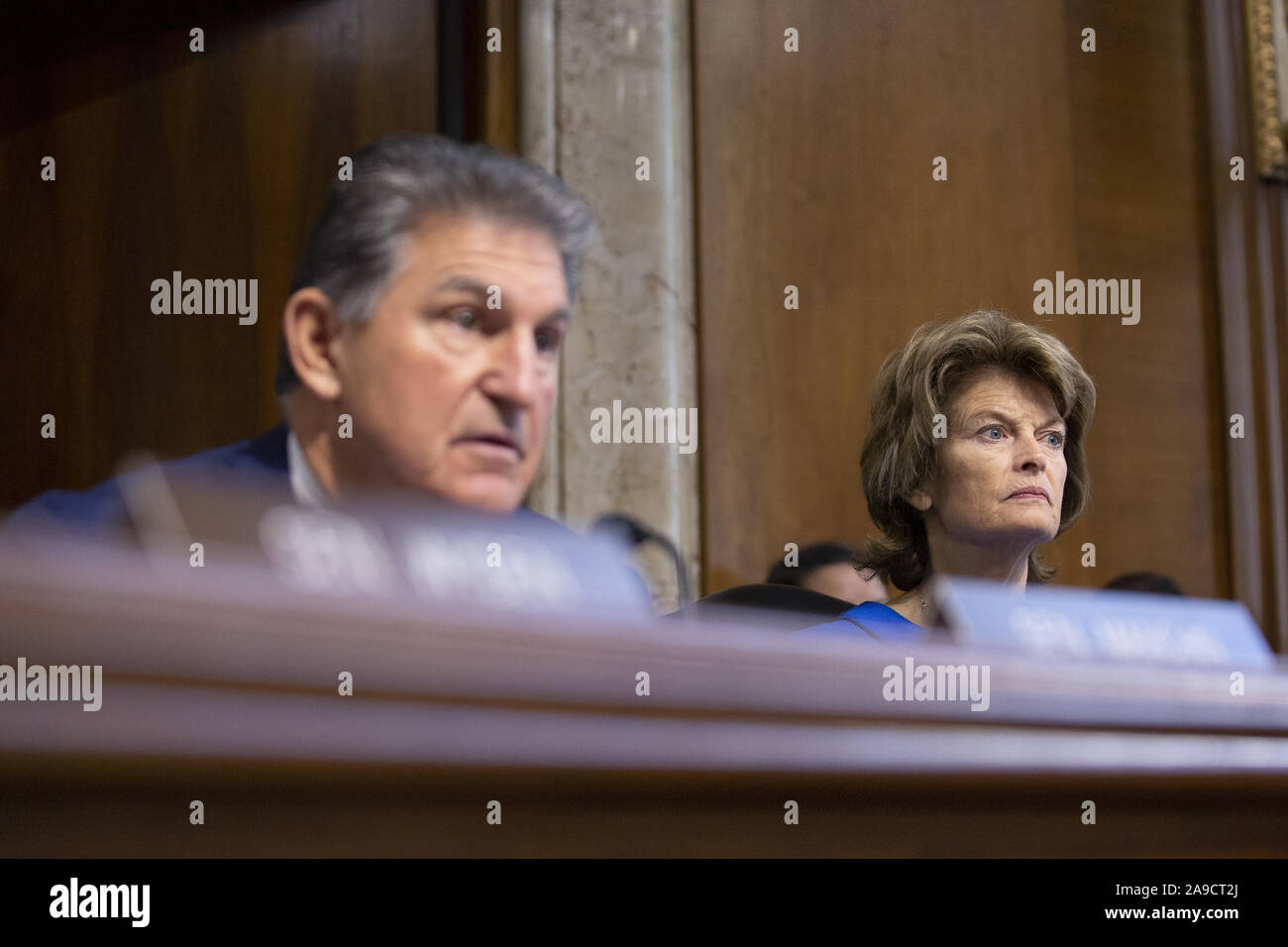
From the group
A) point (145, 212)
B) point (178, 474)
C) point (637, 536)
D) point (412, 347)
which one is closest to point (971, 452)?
point (412, 347)

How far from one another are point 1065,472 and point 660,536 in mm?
939

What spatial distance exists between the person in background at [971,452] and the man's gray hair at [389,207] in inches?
19.5

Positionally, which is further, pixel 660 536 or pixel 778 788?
pixel 660 536

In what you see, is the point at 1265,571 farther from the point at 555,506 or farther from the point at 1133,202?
the point at 555,506

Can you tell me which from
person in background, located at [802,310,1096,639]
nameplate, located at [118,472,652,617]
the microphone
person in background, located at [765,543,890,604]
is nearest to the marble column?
the microphone

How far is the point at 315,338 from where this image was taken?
1526 mm

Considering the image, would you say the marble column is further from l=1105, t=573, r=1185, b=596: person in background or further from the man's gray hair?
l=1105, t=573, r=1185, b=596: person in background

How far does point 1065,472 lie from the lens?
143 cm

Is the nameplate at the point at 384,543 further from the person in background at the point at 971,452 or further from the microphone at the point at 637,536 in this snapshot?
the microphone at the point at 637,536

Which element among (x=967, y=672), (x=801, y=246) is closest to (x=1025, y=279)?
(x=801, y=246)

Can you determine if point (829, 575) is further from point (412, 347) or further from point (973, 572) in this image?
point (412, 347)

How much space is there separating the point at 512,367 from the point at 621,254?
0.85m

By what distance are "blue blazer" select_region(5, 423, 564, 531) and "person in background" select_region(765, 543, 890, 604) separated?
68 centimetres
